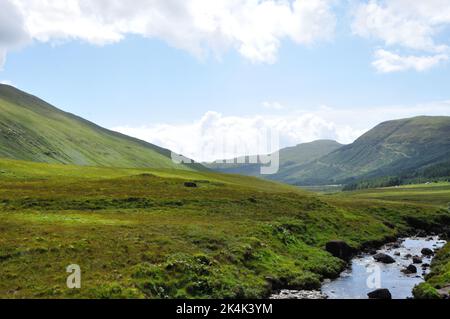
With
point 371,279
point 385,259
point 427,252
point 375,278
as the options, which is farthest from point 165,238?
point 427,252

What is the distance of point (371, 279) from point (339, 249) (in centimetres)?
1135

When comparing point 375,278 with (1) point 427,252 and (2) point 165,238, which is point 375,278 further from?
(2) point 165,238

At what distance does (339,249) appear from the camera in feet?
199

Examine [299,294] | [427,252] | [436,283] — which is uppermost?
[436,283]

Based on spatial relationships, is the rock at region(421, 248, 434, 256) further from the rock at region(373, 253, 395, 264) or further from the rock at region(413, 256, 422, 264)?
the rock at region(373, 253, 395, 264)

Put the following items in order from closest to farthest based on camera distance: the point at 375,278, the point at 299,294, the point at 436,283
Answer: the point at 299,294
the point at 436,283
the point at 375,278

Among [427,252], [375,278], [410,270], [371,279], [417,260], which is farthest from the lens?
[427,252]

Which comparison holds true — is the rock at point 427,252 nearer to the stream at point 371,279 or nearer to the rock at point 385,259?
the stream at point 371,279

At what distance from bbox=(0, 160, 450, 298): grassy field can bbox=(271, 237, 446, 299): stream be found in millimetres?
1931

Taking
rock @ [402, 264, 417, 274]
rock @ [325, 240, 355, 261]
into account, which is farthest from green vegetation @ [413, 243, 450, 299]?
rock @ [325, 240, 355, 261]

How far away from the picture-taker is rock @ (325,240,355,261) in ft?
198

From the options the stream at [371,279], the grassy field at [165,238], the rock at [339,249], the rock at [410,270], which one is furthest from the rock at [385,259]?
the grassy field at [165,238]

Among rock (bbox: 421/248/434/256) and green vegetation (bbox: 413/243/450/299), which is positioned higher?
green vegetation (bbox: 413/243/450/299)

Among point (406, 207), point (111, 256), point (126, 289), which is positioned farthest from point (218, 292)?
point (406, 207)
